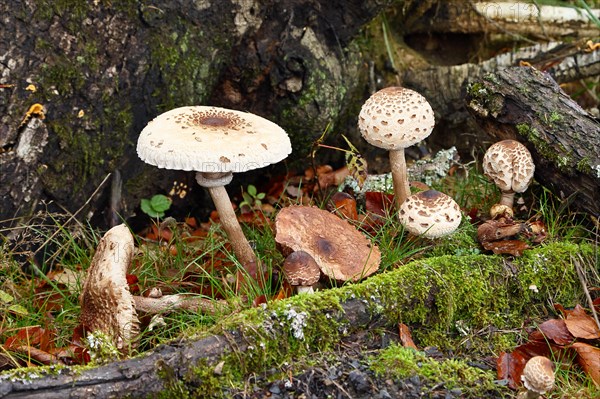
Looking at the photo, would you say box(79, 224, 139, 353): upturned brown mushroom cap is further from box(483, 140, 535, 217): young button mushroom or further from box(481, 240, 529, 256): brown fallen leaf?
box(483, 140, 535, 217): young button mushroom

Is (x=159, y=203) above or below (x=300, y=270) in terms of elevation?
below

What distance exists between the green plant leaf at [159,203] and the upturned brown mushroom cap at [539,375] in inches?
122

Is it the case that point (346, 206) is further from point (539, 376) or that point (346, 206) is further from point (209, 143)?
point (539, 376)

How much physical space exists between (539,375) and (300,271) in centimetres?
130

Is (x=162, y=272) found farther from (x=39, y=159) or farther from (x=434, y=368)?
(x=434, y=368)

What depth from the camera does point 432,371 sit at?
3422 mm

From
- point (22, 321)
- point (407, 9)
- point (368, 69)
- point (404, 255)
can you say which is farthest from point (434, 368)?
point (407, 9)

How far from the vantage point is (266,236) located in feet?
15.0

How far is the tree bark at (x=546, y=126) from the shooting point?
14.4ft

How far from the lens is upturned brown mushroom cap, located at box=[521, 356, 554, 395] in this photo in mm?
3012

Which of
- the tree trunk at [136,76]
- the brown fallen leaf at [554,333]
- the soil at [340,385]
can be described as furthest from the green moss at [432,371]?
the tree trunk at [136,76]

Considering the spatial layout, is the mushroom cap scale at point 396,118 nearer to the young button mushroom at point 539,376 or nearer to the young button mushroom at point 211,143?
the young button mushroom at point 211,143

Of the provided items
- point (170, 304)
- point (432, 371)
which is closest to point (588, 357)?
point (432, 371)

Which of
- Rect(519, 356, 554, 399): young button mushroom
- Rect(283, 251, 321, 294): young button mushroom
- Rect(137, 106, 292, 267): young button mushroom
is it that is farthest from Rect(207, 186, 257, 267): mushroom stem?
Rect(519, 356, 554, 399): young button mushroom
